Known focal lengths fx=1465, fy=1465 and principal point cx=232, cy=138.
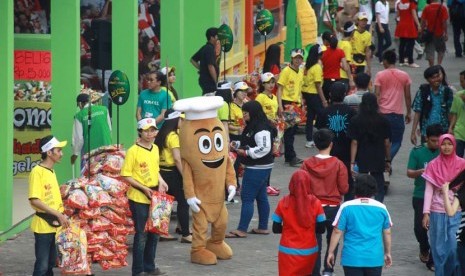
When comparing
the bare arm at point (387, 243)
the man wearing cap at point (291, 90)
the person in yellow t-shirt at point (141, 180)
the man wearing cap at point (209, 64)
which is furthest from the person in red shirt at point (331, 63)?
the bare arm at point (387, 243)

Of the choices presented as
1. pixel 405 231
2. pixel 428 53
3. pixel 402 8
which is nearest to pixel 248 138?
pixel 405 231

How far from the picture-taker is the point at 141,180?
50.4 ft

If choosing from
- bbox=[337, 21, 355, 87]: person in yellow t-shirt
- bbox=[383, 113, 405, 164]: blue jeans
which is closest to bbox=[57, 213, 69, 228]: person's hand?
bbox=[383, 113, 405, 164]: blue jeans

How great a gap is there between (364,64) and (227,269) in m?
12.5

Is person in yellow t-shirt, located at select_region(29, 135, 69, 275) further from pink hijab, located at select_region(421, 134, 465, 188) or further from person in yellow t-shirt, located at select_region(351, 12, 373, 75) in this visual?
person in yellow t-shirt, located at select_region(351, 12, 373, 75)

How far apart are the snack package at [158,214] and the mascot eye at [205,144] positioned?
79 centimetres

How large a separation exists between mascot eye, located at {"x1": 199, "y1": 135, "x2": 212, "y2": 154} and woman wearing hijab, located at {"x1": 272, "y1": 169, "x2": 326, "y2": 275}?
2.23 meters

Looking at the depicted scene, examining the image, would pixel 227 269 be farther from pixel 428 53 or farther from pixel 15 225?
pixel 428 53

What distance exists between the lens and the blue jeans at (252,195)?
1736 cm

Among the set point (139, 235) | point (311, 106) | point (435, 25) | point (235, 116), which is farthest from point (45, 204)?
point (435, 25)

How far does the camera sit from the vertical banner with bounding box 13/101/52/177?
816 inches

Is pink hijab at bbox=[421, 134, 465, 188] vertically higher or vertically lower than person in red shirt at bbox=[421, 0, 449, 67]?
lower

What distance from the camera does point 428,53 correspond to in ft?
106

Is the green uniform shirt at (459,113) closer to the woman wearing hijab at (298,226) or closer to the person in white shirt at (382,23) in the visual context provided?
the woman wearing hijab at (298,226)
